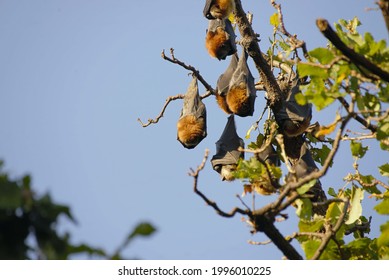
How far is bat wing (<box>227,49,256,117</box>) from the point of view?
9109 mm

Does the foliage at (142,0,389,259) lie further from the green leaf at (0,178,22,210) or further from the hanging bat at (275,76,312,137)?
the green leaf at (0,178,22,210)

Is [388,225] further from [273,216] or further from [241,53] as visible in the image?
[241,53]

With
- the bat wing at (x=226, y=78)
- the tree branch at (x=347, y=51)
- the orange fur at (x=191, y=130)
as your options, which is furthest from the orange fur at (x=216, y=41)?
the tree branch at (x=347, y=51)

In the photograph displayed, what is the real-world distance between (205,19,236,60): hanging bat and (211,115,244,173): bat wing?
1.05 metres

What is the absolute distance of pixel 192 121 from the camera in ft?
31.9

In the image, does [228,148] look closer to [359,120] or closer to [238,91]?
[238,91]

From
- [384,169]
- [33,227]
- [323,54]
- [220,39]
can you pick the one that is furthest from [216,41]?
[33,227]

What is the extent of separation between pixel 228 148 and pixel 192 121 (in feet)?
2.67

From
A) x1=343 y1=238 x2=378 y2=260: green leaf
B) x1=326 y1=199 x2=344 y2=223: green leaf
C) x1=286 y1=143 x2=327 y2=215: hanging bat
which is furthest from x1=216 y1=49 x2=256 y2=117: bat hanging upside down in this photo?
x1=343 y1=238 x2=378 y2=260: green leaf

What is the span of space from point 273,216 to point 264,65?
310 cm

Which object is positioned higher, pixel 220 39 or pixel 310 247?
pixel 220 39

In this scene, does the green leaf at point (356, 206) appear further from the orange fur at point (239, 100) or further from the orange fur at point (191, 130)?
the orange fur at point (191, 130)

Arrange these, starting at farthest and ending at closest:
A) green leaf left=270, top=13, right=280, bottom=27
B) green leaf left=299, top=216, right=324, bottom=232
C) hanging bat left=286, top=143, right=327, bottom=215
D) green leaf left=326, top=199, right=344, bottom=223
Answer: green leaf left=270, top=13, right=280, bottom=27
hanging bat left=286, top=143, right=327, bottom=215
green leaf left=326, top=199, right=344, bottom=223
green leaf left=299, top=216, right=324, bottom=232

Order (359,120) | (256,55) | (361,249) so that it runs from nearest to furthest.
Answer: (359,120), (361,249), (256,55)
